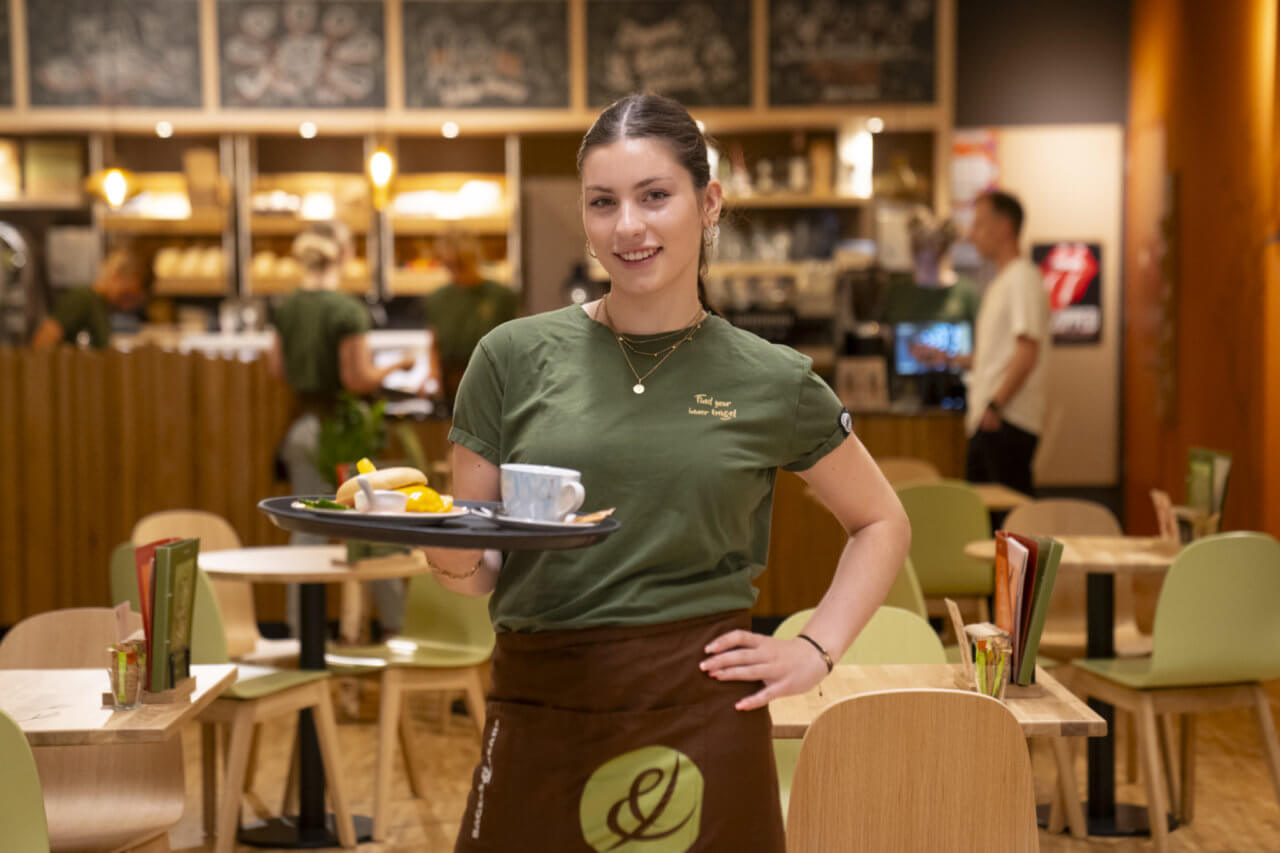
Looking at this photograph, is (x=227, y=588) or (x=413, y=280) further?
(x=413, y=280)

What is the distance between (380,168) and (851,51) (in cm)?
293

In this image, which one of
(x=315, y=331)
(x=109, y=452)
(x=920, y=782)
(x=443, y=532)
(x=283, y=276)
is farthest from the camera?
(x=283, y=276)

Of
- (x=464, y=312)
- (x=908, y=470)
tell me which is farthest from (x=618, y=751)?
(x=464, y=312)

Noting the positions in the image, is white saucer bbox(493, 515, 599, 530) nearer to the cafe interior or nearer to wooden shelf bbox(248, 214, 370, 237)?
the cafe interior

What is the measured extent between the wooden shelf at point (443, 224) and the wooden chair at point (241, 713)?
4.73 meters

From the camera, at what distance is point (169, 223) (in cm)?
841

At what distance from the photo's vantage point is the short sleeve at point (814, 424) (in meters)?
1.44

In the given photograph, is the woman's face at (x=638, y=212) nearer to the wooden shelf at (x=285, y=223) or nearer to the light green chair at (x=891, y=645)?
the light green chair at (x=891, y=645)

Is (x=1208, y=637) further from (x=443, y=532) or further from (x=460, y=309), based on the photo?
(x=460, y=309)

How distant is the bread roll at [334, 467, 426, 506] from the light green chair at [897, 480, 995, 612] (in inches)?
141

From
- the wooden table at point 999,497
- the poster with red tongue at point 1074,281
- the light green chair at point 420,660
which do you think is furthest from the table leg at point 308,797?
the poster with red tongue at point 1074,281

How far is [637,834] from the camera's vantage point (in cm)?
133

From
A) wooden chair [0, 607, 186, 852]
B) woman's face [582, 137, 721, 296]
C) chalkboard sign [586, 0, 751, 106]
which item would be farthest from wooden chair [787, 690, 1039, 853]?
chalkboard sign [586, 0, 751, 106]

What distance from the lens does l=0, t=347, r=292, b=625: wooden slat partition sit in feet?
20.1
